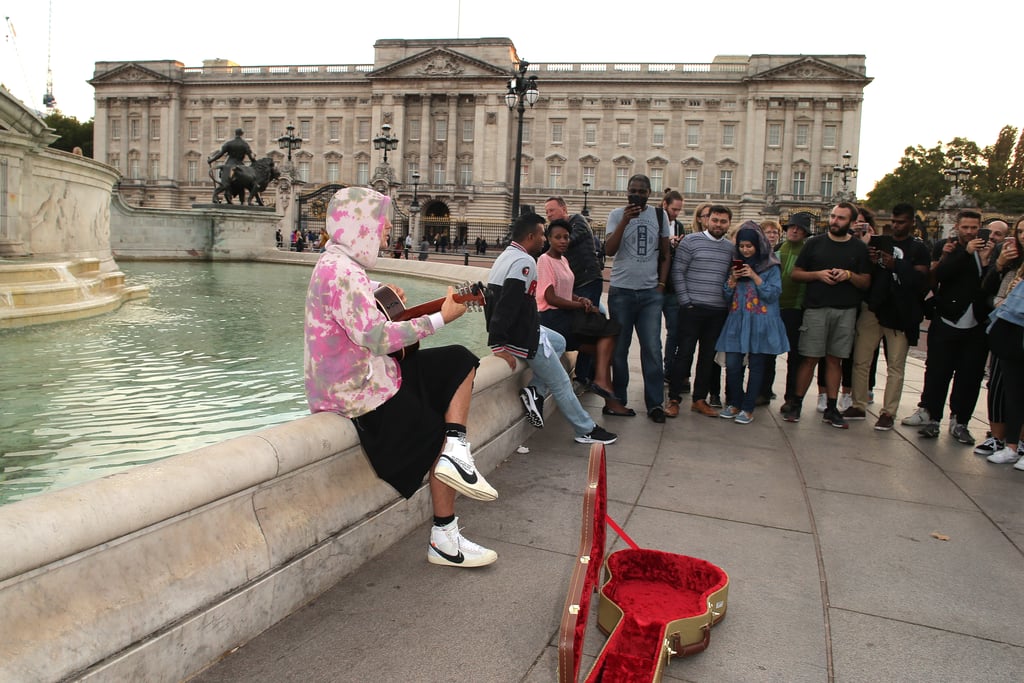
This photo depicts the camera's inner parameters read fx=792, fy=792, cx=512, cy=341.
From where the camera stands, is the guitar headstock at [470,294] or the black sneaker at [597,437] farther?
the black sneaker at [597,437]

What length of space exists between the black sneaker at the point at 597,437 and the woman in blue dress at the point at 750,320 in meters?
1.56

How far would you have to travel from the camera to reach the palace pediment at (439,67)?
245 feet

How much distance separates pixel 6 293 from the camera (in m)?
7.78

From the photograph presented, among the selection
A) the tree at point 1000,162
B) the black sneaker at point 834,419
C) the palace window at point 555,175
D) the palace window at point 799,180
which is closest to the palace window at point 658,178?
the palace window at point 555,175

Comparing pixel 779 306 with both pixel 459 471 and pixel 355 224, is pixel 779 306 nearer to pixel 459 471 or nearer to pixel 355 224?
pixel 459 471

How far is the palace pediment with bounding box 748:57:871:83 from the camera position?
7050 centimetres

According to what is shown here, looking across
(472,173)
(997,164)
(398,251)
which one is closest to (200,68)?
(472,173)

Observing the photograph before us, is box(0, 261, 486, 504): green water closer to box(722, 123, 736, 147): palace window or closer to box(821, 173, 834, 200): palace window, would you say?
box(821, 173, 834, 200): palace window

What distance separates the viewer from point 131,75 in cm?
8475

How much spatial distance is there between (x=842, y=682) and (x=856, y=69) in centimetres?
7876

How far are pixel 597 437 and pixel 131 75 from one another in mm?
93698

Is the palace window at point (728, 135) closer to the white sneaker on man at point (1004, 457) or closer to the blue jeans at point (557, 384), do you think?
the white sneaker on man at point (1004, 457)

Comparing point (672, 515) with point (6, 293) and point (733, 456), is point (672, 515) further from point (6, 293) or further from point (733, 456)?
point (6, 293)

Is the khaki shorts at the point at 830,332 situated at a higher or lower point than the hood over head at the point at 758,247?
lower
